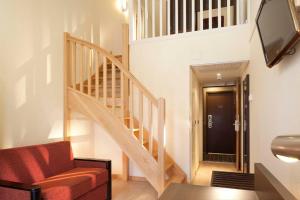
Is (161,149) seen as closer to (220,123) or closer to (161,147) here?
(161,147)

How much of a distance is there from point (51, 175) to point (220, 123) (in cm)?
460

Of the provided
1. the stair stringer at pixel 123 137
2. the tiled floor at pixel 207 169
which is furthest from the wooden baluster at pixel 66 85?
the tiled floor at pixel 207 169

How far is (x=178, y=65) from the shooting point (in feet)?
12.4

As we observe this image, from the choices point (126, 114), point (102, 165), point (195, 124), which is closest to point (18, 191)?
point (102, 165)

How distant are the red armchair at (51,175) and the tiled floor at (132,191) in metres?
0.28

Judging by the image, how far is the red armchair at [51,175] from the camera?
2.05 metres

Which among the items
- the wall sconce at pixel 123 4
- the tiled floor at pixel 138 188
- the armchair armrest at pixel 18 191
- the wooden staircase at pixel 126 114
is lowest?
the tiled floor at pixel 138 188

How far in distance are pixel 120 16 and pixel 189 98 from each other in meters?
3.58

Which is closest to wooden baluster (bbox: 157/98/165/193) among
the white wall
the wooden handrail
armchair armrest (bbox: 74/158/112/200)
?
the wooden handrail

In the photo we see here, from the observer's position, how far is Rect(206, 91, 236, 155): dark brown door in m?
5.96

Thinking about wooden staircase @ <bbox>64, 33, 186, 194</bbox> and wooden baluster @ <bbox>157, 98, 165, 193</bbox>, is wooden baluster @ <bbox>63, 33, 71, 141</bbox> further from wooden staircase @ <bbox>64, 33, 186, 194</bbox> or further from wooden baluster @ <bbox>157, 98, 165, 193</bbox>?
wooden baluster @ <bbox>157, 98, 165, 193</bbox>

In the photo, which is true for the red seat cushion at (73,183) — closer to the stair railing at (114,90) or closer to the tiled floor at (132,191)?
the tiled floor at (132,191)

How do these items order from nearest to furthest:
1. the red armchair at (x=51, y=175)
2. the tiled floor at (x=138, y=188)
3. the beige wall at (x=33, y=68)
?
the red armchair at (x=51, y=175) → the beige wall at (x=33, y=68) → the tiled floor at (x=138, y=188)

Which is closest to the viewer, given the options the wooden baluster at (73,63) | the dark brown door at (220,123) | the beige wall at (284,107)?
the beige wall at (284,107)
